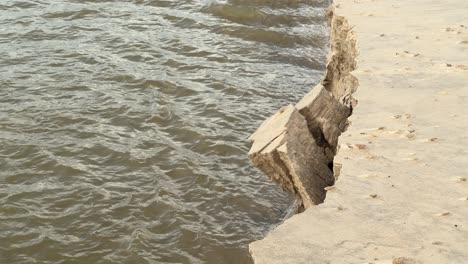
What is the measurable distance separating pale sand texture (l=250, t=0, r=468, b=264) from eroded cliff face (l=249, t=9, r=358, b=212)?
0.31 meters

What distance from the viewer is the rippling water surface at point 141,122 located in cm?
611

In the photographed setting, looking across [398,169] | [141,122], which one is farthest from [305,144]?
[141,122]

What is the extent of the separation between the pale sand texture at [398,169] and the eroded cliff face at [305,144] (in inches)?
12.4

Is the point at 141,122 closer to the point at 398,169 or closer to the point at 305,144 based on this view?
the point at 305,144

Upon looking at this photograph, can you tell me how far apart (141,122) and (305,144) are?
3131 millimetres

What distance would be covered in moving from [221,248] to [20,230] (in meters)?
1.86

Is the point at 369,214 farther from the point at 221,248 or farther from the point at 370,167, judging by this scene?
the point at 221,248

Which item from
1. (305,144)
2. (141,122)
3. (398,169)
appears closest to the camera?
(398,169)

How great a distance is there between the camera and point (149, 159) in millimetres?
7426

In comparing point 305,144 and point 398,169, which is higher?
point 398,169

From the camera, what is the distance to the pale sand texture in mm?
3930

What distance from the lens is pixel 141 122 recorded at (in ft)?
27.2

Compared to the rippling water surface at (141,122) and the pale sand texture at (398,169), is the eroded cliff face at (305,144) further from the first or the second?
the rippling water surface at (141,122)

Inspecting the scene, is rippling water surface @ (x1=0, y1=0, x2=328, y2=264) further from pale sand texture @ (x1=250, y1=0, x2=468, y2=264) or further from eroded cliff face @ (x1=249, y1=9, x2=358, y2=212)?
pale sand texture @ (x1=250, y1=0, x2=468, y2=264)
